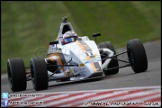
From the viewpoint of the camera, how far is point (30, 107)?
26.6ft

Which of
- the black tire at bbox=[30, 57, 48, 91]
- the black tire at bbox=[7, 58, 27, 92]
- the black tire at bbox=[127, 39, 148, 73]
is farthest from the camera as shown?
the black tire at bbox=[7, 58, 27, 92]

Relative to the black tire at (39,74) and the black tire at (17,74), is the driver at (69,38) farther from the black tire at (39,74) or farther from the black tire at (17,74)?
the black tire at (39,74)

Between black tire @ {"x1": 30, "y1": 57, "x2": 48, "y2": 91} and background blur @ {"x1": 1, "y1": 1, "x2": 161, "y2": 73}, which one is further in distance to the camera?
background blur @ {"x1": 1, "y1": 1, "x2": 161, "y2": 73}

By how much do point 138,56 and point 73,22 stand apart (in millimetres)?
17010

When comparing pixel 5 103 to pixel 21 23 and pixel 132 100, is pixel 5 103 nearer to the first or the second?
pixel 132 100

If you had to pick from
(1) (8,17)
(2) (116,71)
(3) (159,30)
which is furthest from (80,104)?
(1) (8,17)

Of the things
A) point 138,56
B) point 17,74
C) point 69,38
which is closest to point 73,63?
point 69,38

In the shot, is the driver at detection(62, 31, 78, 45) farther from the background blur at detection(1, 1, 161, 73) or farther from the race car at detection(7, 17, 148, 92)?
the background blur at detection(1, 1, 161, 73)

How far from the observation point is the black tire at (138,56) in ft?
40.3

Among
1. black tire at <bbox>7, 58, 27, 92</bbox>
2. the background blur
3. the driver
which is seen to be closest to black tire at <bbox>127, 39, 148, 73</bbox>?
the driver

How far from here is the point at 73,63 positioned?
40.9ft

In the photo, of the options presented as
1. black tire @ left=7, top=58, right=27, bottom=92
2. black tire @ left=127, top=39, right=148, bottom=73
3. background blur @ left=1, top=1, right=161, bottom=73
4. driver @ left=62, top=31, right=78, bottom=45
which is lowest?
black tire @ left=7, top=58, right=27, bottom=92

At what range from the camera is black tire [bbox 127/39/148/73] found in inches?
484

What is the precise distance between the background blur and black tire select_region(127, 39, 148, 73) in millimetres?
10374
